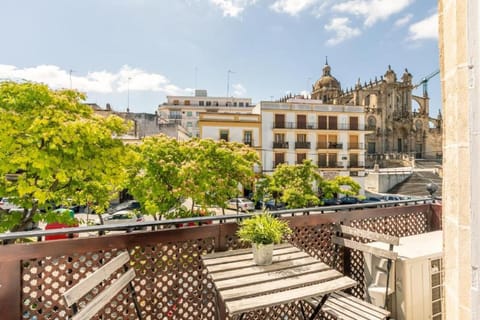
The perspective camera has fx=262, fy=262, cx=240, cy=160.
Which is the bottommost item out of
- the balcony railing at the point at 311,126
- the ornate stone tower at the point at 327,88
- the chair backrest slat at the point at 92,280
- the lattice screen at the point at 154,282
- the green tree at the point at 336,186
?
the green tree at the point at 336,186

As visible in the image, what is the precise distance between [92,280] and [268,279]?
135 centimetres

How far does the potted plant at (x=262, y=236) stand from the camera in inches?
97.0

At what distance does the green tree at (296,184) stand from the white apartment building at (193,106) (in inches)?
1177

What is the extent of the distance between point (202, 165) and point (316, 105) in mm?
16302

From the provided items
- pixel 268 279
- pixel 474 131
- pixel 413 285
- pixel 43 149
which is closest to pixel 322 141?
pixel 43 149

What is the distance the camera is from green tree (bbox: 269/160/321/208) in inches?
597

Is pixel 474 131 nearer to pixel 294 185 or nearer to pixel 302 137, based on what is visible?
pixel 294 185

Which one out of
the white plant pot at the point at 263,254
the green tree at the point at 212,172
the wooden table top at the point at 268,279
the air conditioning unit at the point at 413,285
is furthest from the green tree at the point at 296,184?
the white plant pot at the point at 263,254

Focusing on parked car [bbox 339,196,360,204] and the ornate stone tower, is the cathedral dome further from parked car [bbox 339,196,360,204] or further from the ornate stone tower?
parked car [bbox 339,196,360,204]

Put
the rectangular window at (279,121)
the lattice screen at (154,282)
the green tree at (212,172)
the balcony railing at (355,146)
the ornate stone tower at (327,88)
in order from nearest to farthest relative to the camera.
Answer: the lattice screen at (154,282), the green tree at (212,172), the rectangular window at (279,121), the balcony railing at (355,146), the ornate stone tower at (327,88)

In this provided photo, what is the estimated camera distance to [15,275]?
6.51 feet

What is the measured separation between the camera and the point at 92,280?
6.33ft

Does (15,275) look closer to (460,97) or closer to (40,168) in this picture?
(460,97)

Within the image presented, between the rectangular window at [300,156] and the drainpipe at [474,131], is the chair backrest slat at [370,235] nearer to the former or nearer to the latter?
the drainpipe at [474,131]
